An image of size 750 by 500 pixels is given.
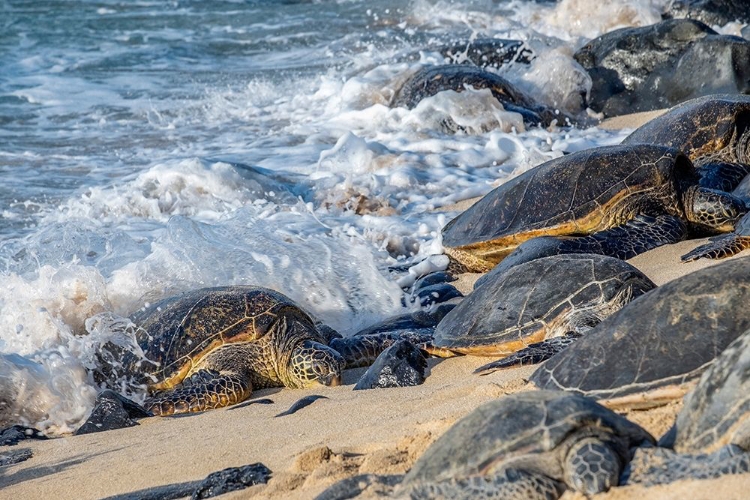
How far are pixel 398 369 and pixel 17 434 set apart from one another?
184 cm

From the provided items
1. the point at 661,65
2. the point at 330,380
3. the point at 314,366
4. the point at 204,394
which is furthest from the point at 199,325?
the point at 661,65

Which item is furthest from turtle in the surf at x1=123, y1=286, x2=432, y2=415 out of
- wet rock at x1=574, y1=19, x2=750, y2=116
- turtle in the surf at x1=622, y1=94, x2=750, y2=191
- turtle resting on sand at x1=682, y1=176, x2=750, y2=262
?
wet rock at x1=574, y1=19, x2=750, y2=116

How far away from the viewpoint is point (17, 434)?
4.78m

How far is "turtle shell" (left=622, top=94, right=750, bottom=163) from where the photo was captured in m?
7.39

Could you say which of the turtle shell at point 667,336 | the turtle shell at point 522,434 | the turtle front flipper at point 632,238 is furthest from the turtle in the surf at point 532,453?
the turtle front flipper at point 632,238

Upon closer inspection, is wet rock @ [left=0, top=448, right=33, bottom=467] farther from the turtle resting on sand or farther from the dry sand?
the turtle resting on sand

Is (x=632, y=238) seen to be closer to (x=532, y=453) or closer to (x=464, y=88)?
(x=532, y=453)

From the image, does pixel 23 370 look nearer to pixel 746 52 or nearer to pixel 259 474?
pixel 259 474

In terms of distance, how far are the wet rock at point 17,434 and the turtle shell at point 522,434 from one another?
2.69 metres

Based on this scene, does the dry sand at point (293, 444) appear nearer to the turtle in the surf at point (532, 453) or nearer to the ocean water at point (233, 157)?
the turtle in the surf at point (532, 453)

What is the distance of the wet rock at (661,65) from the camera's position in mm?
10391

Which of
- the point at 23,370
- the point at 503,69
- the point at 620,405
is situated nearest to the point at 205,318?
the point at 23,370

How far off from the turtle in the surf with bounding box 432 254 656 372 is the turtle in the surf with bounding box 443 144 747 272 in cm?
141

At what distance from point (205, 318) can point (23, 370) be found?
100 cm
